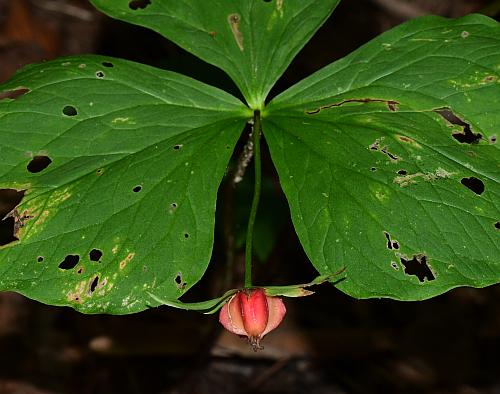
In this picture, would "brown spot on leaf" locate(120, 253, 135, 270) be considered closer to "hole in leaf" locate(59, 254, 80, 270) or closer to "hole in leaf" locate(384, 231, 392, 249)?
"hole in leaf" locate(59, 254, 80, 270)

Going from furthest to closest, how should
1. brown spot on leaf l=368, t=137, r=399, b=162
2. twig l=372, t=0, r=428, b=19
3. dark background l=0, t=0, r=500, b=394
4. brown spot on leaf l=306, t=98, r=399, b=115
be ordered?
twig l=372, t=0, r=428, b=19 → dark background l=0, t=0, r=500, b=394 → brown spot on leaf l=306, t=98, r=399, b=115 → brown spot on leaf l=368, t=137, r=399, b=162

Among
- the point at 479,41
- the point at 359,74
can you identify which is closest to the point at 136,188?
the point at 359,74

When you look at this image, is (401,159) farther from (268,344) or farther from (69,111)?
(268,344)

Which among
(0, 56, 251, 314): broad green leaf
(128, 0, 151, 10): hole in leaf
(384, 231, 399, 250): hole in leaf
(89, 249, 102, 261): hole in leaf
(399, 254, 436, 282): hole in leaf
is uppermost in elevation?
(128, 0, 151, 10): hole in leaf

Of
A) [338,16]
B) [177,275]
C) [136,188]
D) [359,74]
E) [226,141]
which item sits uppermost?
[338,16]

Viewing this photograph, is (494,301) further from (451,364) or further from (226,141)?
(226,141)

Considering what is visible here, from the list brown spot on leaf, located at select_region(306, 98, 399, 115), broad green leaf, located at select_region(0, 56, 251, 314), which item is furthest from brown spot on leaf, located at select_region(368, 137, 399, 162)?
broad green leaf, located at select_region(0, 56, 251, 314)

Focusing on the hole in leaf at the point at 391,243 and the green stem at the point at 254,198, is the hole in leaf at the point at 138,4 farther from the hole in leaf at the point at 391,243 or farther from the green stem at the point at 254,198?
the hole in leaf at the point at 391,243
